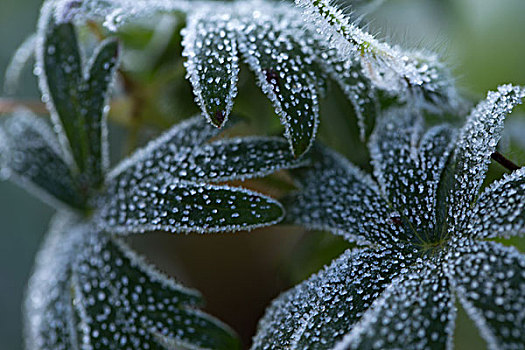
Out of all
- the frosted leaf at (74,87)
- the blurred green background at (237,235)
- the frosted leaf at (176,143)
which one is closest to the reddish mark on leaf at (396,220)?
the frosted leaf at (176,143)

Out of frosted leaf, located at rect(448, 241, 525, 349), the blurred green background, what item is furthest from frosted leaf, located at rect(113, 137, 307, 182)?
the blurred green background

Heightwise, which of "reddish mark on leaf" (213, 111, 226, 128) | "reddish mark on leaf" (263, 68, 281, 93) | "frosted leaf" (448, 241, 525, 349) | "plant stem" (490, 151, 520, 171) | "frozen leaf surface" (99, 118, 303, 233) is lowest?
"frosted leaf" (448, 241, 525, 349)

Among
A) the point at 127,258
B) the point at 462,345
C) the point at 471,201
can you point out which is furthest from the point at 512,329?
the point at 462,345

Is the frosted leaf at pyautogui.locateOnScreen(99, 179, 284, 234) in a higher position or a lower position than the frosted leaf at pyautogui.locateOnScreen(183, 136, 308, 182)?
lower

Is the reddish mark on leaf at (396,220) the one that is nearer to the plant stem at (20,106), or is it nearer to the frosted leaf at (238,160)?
the frosted leaf at (238,160)

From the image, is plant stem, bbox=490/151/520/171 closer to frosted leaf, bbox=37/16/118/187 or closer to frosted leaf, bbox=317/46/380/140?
frosted leaf, bbox=317/46/380/140

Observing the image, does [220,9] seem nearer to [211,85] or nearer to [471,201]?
[211,85]
